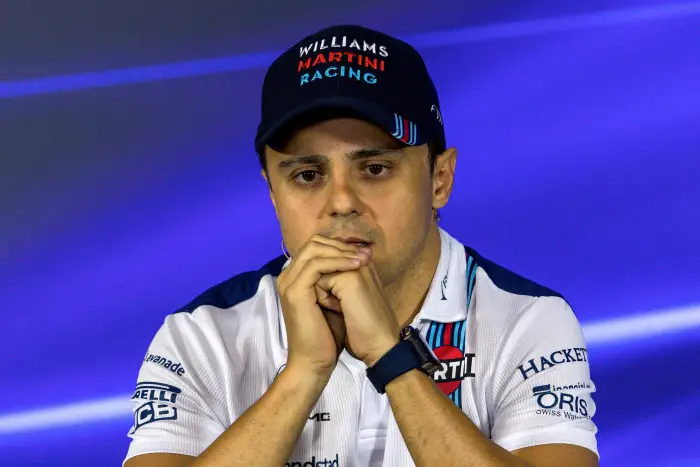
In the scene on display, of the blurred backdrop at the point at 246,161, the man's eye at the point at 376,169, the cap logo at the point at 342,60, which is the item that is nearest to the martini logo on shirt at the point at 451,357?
the man's eye at the point at 376,169

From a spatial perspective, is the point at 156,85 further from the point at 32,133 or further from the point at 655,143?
the point at 655,143

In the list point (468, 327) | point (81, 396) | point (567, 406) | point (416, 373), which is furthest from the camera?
point (81, 396)

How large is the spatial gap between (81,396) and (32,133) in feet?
2.76

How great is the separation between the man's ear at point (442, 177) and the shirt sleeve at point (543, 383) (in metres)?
0.27

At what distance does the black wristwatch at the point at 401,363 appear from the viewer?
6.81 ft

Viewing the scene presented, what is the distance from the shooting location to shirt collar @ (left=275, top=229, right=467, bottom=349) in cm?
236

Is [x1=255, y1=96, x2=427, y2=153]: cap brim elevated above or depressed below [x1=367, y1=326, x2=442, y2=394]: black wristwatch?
above

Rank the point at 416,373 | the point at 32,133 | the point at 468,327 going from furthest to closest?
1. the point at 32,133
2. the point at 468,327
3. the point at 416,373

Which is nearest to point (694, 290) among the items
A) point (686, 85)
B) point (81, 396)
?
point (686, 85)

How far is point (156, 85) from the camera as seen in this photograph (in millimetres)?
3883

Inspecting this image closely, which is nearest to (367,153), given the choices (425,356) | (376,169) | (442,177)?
(376,169)

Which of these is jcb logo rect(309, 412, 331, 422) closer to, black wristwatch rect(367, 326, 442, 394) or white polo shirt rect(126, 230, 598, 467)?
white polo shirt rect(126, 230, 598, 467)

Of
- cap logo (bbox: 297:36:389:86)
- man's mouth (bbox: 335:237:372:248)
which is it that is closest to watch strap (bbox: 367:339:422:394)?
man's mouth (bbox: 335:237:372:248)

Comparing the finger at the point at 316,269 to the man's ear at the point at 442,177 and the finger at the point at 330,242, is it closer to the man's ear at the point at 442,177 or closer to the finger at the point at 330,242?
the finger at the point at 330,242
